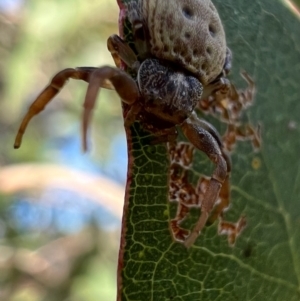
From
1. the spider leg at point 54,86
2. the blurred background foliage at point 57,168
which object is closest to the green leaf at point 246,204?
the spider leg at point 54,86

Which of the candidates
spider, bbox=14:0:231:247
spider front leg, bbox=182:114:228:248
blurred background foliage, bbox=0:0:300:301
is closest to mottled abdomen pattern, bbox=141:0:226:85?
spider, bbox=14:0:231:247

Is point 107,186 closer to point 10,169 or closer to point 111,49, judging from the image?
point 10,169

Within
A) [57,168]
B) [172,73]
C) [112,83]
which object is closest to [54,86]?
[112,83]

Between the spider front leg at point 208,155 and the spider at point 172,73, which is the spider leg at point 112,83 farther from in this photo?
the spider front leg at point 208,155

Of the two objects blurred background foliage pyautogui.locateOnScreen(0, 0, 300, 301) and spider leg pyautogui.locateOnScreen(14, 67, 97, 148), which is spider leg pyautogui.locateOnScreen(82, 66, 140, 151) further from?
blurred background foliage pyautogui.locateOnScreen(0, 0, 300, 301)

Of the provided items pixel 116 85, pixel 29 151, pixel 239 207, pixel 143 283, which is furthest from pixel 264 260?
pixel 29 151

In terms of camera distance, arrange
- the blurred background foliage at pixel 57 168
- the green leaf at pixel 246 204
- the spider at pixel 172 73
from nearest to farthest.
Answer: the green leaf at pixel 246 204
the spider at pixel 172 73
the blurred background foliage at pixel 57 168

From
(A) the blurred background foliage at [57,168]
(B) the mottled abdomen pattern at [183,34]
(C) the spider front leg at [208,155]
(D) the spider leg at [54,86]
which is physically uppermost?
(B) the mottled abdomen pattern at [183,34]
